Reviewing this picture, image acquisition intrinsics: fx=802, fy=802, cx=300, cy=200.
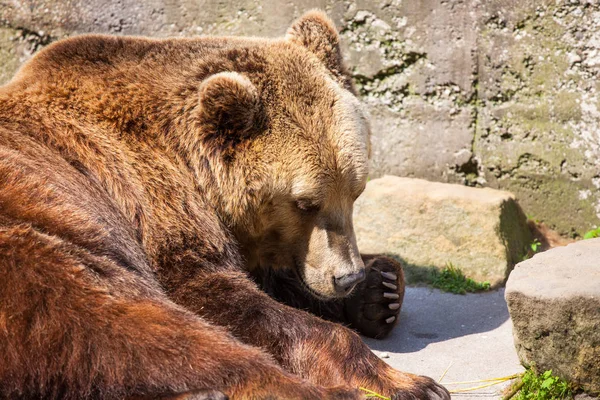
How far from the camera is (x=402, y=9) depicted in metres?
6.69

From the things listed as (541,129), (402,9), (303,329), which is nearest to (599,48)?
(541,129)

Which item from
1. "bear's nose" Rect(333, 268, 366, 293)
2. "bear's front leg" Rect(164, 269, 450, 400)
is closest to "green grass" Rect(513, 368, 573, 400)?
"bear's front leg" Rect(164, 269, 450, 400)

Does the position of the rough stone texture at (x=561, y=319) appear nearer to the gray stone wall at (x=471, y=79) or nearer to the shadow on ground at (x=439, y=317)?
the shadow on ground at (x=439, y=317)

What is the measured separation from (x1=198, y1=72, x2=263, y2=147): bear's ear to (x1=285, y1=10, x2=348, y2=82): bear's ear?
2.21 ft

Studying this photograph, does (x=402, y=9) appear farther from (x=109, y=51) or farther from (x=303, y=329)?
(x=303, y=329)

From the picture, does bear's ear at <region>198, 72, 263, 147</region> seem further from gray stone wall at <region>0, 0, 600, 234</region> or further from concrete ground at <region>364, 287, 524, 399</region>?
gray stone wall at <region>0, 0, 600, 234</region>

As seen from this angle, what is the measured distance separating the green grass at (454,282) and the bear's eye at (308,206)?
1965mm

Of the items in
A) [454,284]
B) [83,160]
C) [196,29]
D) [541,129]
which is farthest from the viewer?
[196,29]

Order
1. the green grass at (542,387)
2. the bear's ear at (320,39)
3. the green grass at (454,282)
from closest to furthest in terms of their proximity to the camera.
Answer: the green grass at (542,387) < the bear's ear at (320,39) < the green grass at (454,282)

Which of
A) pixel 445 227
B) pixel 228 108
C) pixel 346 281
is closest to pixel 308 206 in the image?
pixel 346 281

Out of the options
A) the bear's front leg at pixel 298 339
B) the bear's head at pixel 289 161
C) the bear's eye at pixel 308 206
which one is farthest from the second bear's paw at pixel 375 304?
the bear's front leg at pixel 298 339

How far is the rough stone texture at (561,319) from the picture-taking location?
3.52 meters

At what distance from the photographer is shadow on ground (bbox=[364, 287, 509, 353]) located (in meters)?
4.95

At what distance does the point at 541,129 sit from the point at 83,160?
3908 millimetres
